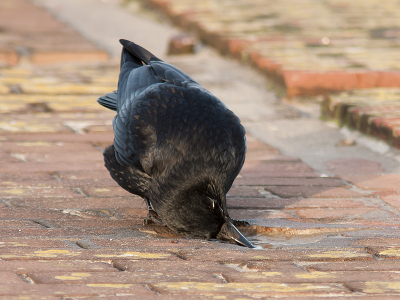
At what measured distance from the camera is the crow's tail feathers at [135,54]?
11.2 feet

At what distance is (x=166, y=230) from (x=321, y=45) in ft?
12.7

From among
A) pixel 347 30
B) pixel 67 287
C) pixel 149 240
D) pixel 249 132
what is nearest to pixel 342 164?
pixel 249 132

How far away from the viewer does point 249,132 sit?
4383 mm

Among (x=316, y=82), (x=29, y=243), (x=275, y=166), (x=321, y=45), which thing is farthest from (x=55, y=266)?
(x=321, y=45)

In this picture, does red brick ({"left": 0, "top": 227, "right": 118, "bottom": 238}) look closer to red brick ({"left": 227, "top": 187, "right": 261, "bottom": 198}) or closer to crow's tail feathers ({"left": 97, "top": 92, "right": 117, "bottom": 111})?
red brick ({"left": 227, "top": 187, "right": 261, "bottom": 198})

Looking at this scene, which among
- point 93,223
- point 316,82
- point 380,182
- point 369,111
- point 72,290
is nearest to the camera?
point 72,290

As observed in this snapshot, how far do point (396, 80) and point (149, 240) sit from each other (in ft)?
10.6

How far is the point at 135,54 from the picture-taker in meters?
3.54

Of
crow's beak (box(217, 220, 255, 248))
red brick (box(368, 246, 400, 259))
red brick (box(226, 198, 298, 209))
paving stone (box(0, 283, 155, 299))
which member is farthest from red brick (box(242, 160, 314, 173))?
paving stone (box(0, 283, 155, 299))

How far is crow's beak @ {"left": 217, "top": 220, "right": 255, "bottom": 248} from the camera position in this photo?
2.55m

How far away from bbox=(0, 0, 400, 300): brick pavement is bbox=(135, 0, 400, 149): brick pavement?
0.77 m

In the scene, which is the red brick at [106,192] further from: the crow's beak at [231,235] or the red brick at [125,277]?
the red brick at [125,277]

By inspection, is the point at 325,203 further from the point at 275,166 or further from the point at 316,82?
the point at 316,82

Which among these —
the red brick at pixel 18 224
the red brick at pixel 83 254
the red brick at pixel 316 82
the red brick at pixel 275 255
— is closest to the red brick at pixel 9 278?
the red brick at pixel 83 254
